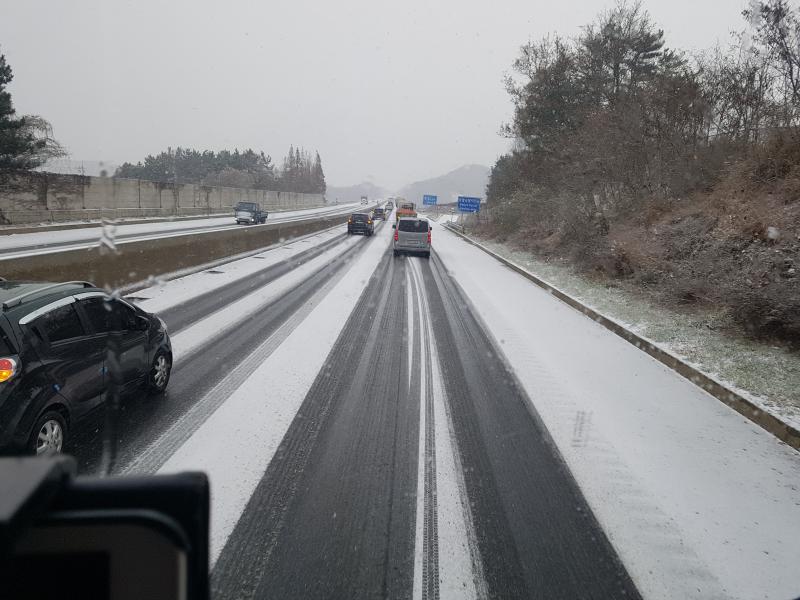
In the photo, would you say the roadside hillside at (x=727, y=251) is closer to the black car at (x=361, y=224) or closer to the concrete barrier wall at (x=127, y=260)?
the concrete barrier wall at (x=127, y=260)

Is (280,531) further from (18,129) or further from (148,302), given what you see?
(18,129)

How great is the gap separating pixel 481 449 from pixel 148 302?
1021 cm

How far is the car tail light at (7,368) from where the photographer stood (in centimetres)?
398

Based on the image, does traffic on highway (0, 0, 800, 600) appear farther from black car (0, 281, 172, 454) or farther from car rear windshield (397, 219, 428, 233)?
car rear windshield (397, 219, 428, 233)

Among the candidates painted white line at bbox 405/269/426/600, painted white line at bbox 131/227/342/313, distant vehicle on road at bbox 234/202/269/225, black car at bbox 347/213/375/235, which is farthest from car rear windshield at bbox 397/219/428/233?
distant vehicle on road at bbox 234/202/269/225

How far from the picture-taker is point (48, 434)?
440cm

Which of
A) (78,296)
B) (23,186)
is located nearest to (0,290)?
(78,296)

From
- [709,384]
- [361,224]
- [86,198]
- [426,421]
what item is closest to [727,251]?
[709,384]

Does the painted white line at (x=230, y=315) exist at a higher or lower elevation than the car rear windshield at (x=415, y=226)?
lower

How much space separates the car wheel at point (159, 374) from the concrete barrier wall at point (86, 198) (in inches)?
864

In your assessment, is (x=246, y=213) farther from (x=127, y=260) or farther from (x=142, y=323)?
(x=142, y=323)

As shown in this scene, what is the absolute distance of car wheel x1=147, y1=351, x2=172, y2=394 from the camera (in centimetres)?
623

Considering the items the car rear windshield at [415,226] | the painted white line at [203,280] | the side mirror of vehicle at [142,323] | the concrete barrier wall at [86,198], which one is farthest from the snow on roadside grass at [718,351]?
the concrete barrier wall at [86,198]

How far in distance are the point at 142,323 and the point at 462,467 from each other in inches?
174
